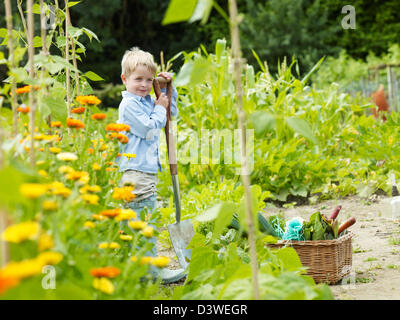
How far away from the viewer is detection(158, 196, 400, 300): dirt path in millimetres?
2285

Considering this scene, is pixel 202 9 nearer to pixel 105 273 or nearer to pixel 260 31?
pixel 105 273

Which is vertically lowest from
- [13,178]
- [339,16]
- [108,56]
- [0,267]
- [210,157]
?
[0,267]

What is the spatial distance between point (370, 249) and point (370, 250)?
2cm

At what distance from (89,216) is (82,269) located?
322 millimetres

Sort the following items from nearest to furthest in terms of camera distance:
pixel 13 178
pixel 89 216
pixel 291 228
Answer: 1. pixel 13 178
2. pixel 89 216
3. pixel 291 228

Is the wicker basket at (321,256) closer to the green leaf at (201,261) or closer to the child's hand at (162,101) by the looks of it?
the green leaf at (201,261)

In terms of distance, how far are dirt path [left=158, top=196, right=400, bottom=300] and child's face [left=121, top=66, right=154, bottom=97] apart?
0.97 meters

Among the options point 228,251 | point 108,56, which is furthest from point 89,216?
point 108,56

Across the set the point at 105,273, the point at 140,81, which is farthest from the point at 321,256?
the point at 105,273

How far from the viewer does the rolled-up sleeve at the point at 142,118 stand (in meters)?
2.48

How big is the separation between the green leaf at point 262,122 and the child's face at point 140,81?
1414 millimetres

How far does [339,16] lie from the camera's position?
573 inches

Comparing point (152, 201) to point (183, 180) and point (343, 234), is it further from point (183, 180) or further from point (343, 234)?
point (183, 180)

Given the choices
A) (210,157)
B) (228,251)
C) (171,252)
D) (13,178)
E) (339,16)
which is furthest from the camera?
(339,16)
